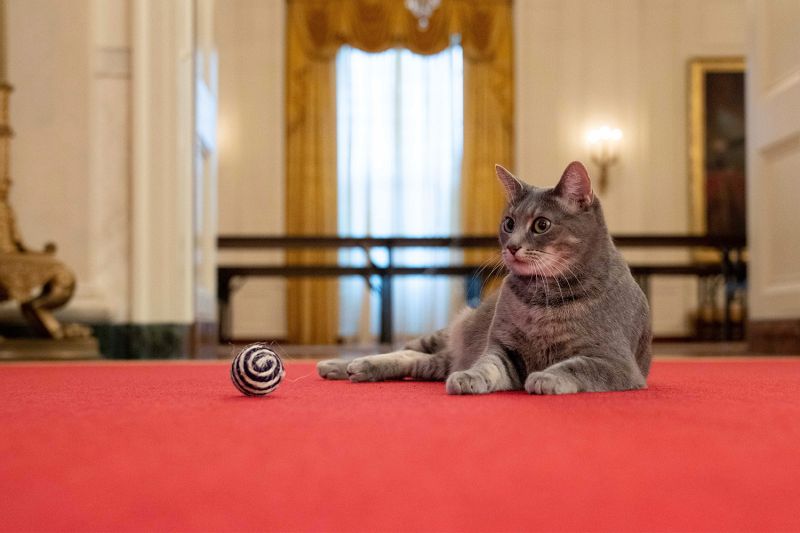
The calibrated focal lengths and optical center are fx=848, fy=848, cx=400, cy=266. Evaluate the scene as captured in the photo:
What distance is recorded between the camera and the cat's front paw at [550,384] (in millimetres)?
1562

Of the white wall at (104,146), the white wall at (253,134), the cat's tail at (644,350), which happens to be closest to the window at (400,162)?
the white wall at (253,134)

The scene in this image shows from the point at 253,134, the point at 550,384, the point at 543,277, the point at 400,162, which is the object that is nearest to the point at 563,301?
the point at 543,277

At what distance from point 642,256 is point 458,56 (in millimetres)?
2761

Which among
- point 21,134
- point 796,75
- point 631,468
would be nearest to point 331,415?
point 631,468

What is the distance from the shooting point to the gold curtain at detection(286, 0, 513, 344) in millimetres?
8430

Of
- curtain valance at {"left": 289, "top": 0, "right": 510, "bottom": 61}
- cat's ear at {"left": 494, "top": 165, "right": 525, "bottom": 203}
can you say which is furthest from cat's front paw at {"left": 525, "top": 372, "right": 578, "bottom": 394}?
curtain valance at {"left": 289, "top": 0, "right": 510, "bottom": 61}

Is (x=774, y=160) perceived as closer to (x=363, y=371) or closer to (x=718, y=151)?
(x=363, y=371)

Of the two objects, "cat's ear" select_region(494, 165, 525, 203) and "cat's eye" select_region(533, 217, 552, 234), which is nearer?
"cat's eye" select_region(533, 217, 552, 234)

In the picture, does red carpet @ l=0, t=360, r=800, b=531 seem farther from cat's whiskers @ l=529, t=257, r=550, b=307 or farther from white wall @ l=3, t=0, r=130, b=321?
white wall @ l=3, t=0, r=130, b=321

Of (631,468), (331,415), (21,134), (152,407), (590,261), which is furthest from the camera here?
(21,134)

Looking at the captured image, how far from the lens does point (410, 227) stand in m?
8.54

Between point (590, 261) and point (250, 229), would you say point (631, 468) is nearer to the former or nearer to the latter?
A: point (590, 261)

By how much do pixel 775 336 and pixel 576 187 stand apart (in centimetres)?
291

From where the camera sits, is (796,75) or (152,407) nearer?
(152,407)
